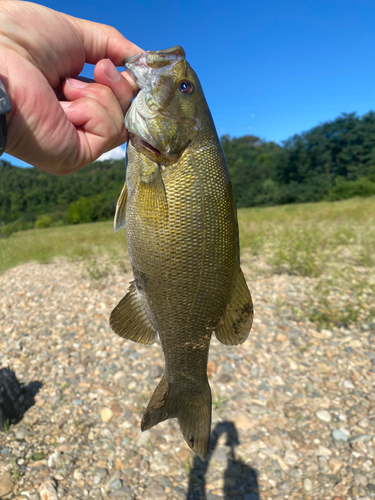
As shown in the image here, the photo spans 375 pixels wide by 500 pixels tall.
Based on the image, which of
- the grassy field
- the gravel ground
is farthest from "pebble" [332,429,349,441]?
the grassy field

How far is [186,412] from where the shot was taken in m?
2.11

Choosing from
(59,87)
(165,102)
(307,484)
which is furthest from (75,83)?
(307,484)

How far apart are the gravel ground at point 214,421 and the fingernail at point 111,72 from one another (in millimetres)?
4290

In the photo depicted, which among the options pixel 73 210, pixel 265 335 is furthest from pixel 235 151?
pixel 265 335

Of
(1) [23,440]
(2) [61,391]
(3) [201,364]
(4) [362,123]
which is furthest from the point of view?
(4) [362,123]

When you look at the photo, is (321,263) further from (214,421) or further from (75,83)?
(75,83)

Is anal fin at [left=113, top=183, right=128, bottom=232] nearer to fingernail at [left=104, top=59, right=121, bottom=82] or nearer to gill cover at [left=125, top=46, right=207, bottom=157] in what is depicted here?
gill cover at [left=125, top=46, right=207, bottom=157]

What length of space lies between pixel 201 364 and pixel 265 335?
14.6 feet

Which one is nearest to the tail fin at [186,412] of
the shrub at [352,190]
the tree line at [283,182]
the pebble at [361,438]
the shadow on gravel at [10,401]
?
the pebble at [361,438]

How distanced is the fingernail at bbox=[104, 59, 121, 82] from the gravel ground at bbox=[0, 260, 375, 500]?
429 cm

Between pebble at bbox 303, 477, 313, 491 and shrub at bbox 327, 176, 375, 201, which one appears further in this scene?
shrub at bbox 327, 176, 375, 201

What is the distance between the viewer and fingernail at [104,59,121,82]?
2184 millimetres

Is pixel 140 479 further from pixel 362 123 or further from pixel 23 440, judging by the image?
pixel 362 123

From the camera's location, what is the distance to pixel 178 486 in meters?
3.78
